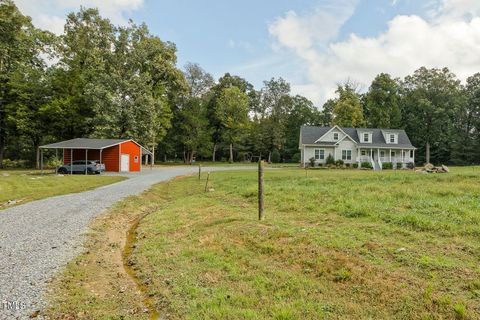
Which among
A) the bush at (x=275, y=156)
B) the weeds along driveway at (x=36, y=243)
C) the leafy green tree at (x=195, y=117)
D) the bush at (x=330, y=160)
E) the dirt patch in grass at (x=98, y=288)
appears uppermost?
the leafy green tree at (x=195, y=117)

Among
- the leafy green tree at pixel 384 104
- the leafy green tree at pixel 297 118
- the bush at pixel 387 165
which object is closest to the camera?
the bush at pixel 387 165

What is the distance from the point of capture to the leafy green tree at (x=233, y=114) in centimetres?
5648

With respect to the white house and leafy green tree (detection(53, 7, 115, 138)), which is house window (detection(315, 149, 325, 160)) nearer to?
the white house

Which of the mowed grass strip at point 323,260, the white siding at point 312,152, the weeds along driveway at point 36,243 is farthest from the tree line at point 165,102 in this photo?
the mowed grass strip at point 323,260

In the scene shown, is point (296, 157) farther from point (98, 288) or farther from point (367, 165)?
point (98, 288)

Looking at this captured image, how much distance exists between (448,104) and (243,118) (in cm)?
3467

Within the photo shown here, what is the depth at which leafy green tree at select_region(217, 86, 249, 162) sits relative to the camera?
5648 cm

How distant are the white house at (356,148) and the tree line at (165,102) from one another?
9.65 meters

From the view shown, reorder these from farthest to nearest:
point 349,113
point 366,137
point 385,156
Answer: point 349,113
point 366,137
point 385,156

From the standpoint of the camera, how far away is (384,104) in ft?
180

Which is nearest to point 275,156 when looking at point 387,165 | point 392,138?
point 392,138

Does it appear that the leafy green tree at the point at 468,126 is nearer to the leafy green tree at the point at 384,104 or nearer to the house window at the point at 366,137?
the leafy green tree at the point at 384,104

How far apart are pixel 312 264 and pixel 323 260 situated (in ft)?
0.74

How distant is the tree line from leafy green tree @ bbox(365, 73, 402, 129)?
0.18 m
